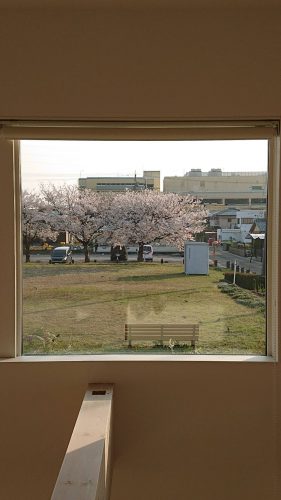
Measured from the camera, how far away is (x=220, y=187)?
2.34 m

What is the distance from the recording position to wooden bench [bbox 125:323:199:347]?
7.73 feet

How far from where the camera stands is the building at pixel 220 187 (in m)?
2.33

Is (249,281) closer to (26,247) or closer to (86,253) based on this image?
(86,253)

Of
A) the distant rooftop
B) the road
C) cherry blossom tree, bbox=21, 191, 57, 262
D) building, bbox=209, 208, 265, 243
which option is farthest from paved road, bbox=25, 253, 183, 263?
the distant rooftop

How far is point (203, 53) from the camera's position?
2176mm

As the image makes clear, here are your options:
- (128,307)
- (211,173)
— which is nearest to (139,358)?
(128,307)

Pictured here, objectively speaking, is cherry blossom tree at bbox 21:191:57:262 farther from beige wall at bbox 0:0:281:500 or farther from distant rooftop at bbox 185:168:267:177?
distant rooftop at bbox 185:168:267:177

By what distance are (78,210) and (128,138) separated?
456 mm

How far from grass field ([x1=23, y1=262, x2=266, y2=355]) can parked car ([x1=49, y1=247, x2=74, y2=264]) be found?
3 cm

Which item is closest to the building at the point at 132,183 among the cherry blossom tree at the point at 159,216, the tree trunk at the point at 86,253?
the cherry blossom tree at the point at 159,216
